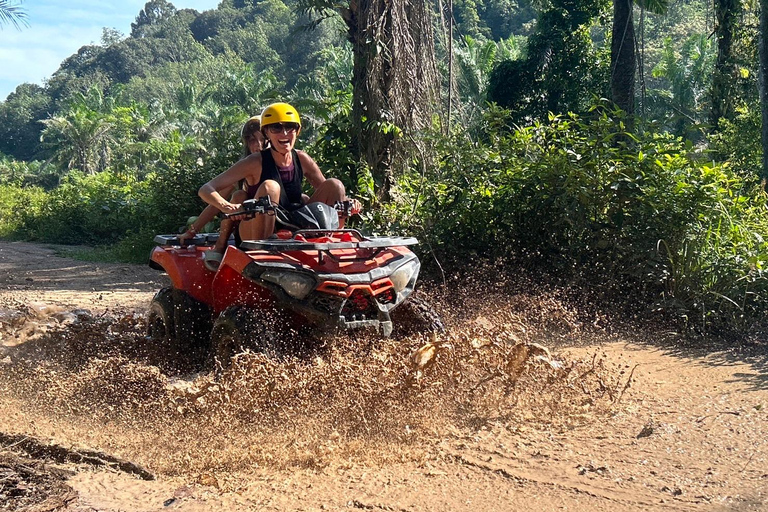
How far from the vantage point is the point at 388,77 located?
10086 mm

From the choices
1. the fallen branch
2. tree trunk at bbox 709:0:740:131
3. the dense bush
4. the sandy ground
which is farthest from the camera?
tree trunk at bbox 709:0:740:131

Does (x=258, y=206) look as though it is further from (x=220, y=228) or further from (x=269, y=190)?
(x=220, y=228)

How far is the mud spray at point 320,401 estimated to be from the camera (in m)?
4.29

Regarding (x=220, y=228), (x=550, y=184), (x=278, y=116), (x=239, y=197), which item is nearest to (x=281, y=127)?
(x=278, y=116)

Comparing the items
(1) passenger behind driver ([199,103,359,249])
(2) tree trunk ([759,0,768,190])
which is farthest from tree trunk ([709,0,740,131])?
(1) passenger behind driver ([199,103,359,249])

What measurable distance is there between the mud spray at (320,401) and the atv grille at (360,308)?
144 millimetres

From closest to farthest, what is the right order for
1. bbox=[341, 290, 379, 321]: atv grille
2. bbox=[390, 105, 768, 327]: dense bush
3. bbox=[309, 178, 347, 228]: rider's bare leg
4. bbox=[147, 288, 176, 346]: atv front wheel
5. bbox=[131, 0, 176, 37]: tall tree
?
bbox=[341, 290, 379, 321]: atv grille, bbox=[309, 178, 347, 228]: rider's bare leg, bbox=[147, 288, 176, 346]: atv front wheel, bbox=[390, 105, 768, 327]: dense bush, bbox=[131, 0, 176, 37]: tall tree

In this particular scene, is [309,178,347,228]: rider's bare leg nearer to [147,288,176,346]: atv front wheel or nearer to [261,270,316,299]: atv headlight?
[261,270,316,299]: atv headlight

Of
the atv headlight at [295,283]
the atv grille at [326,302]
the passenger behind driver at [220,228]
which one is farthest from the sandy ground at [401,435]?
the passenger behind driver at [220,228]

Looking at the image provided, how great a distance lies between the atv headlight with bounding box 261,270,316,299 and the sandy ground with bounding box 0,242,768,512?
0.40 meters

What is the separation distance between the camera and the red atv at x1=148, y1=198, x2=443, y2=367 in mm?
4785

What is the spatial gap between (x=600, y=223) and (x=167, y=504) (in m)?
5.18

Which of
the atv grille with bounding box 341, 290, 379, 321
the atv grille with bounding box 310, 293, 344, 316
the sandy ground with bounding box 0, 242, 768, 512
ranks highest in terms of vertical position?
the atv grille with bounding box 310, 293, 344, 316

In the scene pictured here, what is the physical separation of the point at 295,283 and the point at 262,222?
2.26 feet
